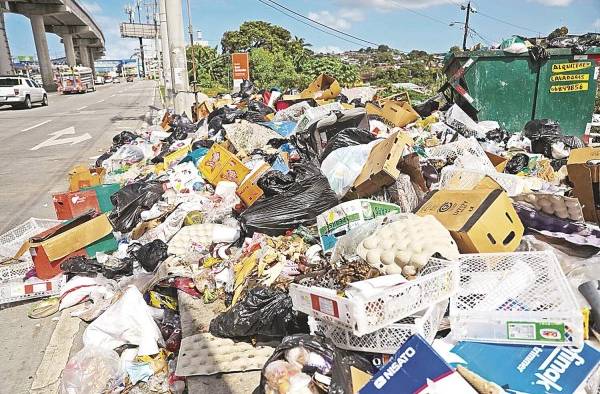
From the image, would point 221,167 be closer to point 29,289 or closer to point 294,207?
point 294,207

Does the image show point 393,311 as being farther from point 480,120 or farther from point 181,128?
point 181,128

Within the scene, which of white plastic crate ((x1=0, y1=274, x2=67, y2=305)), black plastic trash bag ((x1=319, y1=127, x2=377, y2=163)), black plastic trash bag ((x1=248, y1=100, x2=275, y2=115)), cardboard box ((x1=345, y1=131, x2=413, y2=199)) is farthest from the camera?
black plastic trash bag ((x1=248, y1=100, x2=275, y2=115))

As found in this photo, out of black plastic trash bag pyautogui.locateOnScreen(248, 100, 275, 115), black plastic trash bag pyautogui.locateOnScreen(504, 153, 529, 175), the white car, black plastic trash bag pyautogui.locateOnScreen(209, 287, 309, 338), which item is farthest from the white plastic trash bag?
the white car

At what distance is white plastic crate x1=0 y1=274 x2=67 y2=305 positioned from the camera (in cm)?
362

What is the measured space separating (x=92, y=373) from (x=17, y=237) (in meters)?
2.49

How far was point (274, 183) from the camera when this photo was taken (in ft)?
11.9

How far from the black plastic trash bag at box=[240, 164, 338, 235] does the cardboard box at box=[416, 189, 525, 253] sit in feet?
3.16

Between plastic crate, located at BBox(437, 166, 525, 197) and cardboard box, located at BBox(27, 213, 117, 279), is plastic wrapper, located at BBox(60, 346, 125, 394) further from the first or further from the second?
plastic crate, located at BBox(437, 166, 525, 197)

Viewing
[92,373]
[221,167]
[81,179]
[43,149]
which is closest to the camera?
[92,373]

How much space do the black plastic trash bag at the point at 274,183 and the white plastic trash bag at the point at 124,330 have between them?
1301 mm

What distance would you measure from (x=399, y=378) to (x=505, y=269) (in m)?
0.95

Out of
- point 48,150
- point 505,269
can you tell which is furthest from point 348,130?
point 48,150

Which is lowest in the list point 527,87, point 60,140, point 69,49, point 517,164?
point 60,140

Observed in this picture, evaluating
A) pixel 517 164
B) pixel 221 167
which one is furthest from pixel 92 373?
pixel 517 164
